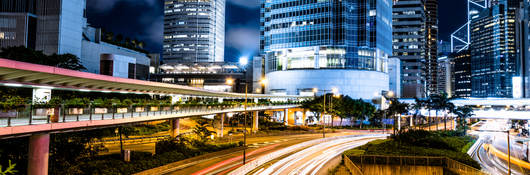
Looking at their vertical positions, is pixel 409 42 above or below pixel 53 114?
above

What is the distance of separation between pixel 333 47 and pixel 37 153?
10272 centimetres

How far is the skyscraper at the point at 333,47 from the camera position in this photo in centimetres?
11119

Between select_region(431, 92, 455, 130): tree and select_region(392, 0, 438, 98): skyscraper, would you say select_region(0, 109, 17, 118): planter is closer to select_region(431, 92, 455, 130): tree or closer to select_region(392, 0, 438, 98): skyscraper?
select_region(431, 92, 455, 130): tree

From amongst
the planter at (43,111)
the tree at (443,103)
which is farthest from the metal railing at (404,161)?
the tree at (443,103)

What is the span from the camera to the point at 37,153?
731 inches

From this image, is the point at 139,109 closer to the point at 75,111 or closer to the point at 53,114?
the point at 75,111

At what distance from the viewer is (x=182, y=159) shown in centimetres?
2973

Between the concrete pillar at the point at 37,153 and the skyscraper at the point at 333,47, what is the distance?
323ft

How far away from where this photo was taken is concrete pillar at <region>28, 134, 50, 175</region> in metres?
18.4

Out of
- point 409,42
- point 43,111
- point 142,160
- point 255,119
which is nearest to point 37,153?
point 43,111

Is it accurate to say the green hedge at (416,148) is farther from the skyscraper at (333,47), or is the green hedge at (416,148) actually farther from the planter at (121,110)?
the skyscraper at (333,47)

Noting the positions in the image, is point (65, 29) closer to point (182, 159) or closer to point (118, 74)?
point (118, 74)

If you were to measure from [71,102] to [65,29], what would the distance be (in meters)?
70.5

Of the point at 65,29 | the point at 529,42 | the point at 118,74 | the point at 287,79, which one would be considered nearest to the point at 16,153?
the point at 118,74
